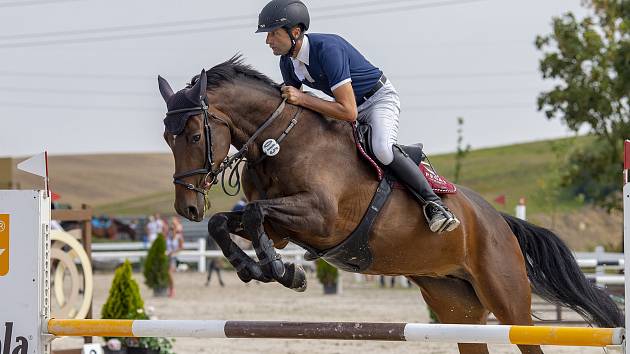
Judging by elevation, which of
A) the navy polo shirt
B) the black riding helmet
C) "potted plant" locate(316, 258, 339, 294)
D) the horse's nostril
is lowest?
"potted plant" locate(316, 258, 339, 294)

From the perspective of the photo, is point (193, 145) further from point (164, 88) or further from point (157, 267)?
point (157, 267)

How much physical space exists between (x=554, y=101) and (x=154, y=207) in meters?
30.5

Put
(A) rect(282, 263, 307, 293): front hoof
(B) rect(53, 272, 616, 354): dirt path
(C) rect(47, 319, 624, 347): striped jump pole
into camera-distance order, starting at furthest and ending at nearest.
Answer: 1. (B) rect(53, 272, 616, 354): dirt path
2. (A) rect(282, 263, 307, 293): front hoof
3. (C) rect(47, 319, 624, 347): striped jump pole

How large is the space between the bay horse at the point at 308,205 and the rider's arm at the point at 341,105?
0.12m

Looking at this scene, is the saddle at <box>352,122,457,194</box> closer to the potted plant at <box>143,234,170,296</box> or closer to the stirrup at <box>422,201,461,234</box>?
the stirrup at <box>422,201,461,234</box>

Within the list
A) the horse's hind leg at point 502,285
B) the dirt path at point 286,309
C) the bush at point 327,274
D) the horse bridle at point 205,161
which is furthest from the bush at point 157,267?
the horse bridle at point 205,161

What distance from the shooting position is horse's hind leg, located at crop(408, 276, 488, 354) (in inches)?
236

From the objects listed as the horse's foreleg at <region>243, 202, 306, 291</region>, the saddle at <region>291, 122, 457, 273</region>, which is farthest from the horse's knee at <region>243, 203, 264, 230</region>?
the saddle at <region>291, 122, 457, 273</region>

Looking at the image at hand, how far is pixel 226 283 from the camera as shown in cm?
2181

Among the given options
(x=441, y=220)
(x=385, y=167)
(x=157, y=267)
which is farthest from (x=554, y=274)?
(x=157, y=267)

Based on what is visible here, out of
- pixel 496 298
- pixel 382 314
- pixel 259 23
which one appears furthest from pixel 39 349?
pixel 382 314

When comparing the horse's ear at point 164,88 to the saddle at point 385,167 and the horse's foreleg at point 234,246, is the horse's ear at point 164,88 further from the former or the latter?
the saddle at point 385,167

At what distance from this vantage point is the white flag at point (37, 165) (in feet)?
16.2

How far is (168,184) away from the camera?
181 ft
